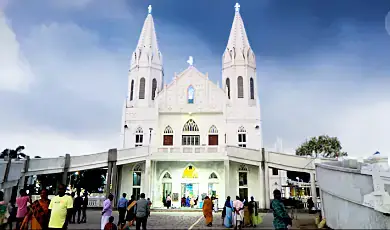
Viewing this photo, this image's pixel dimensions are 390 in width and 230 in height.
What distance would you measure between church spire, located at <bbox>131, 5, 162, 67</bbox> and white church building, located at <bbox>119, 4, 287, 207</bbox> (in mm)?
115

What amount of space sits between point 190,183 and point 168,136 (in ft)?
18.6

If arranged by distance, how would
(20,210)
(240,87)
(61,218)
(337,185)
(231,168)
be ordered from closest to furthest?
(61,218) → (20,210) → (337,185) → (231,168) → (240,87)

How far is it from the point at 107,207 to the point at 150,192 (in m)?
16.6

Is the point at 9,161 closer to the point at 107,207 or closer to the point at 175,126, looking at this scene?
the point at 107,207

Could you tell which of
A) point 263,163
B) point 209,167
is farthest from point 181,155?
point 263,163

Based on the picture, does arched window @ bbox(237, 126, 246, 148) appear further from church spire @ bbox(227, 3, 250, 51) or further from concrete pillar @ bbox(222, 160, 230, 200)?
church spire @ bbox(227, 3, 250, 51)

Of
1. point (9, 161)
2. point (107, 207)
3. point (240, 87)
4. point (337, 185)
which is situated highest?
point (240, 87)

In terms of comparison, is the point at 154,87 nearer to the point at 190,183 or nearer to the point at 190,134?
the point at 190,134

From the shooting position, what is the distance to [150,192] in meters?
27.0

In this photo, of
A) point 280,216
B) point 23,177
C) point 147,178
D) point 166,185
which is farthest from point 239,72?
point 280,216

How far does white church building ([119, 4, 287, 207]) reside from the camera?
27.7 metres

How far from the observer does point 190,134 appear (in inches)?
1246

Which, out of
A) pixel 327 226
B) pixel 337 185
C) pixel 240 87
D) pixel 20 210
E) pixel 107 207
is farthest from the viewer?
pixel 240 87

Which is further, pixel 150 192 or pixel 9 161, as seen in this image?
pixel 150 192
